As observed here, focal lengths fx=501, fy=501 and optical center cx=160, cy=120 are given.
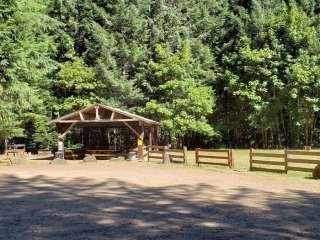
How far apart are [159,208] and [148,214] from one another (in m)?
0.82

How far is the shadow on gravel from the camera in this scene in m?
8.06

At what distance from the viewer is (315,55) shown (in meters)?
40.5

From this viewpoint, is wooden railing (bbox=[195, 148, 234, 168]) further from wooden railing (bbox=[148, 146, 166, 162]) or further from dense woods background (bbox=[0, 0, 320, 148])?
dense woods background (bbox=[0, 0, 320, 148])

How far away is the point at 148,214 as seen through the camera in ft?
32.1

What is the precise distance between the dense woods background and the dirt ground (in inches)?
858

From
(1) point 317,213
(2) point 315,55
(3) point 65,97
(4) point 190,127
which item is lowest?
(1) point 317,213

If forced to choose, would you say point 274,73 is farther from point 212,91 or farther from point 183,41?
point 183,41

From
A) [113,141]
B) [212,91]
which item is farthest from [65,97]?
[212,91]

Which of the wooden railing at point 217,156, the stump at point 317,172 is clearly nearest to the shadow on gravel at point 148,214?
the stump at point 317,172

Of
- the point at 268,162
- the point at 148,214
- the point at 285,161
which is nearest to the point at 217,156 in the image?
the point at 268,162

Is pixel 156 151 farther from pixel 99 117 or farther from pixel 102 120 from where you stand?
pixel 99 117

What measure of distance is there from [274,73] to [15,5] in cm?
2247

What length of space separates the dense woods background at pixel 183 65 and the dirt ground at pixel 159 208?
2179 cm

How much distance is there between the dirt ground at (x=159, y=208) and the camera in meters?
8.17
